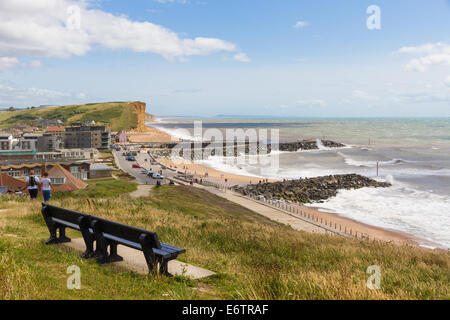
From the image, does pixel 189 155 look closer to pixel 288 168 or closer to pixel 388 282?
pixel 288 168

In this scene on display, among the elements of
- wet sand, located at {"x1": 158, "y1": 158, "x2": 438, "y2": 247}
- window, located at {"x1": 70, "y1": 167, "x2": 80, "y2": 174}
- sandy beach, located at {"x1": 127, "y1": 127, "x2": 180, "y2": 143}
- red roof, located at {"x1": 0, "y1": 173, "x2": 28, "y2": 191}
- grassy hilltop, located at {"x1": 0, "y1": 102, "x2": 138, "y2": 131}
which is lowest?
wet sand, located at {"x1": 158, "y1": 158, "x2": 438, "y2": 247}

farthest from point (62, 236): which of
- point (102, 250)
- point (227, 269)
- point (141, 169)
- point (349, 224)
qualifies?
point (141, 169)

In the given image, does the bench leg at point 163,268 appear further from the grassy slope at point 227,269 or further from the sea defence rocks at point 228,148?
the sea defence rocks at point 228,148

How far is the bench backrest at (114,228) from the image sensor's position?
19.0 ft

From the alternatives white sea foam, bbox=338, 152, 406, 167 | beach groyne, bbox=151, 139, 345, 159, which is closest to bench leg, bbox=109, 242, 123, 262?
white sea foam, bbox=338, 152, 406, 167

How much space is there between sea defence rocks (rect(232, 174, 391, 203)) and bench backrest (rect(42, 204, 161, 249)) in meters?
34.2

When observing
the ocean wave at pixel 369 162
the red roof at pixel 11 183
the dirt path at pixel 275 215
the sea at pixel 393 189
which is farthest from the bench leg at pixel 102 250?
the ocean wave at pixel 369 162

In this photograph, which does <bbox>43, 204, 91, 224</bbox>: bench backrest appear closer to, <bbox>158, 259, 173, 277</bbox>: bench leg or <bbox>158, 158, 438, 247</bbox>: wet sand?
<bbox>158, 259, 173, 277</bbox>: bench leg

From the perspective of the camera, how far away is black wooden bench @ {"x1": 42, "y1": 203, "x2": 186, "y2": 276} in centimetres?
576

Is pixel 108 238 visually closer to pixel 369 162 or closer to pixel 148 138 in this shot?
pixel 369 162

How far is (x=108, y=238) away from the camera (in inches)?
254
